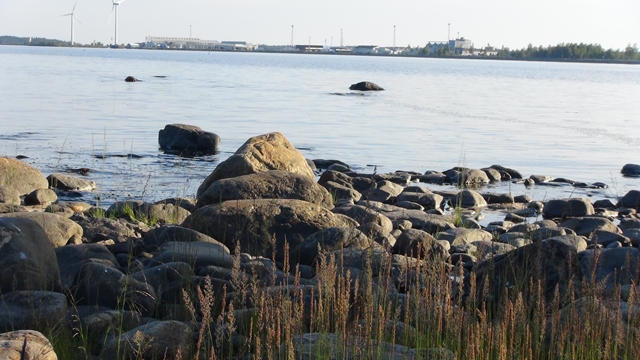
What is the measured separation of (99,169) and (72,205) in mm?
5778

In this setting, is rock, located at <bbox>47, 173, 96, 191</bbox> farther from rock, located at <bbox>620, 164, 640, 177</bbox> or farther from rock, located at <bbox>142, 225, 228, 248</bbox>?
rock, located at <bbox>620, 164, 640, 177</bbox>

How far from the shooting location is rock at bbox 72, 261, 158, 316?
6.45m

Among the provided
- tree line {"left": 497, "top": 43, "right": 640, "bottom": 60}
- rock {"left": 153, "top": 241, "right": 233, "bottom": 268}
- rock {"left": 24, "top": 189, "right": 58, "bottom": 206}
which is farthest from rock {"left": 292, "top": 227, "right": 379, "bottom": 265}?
tree line {"left": 497, "top": 43, "right": 640, "bottom": 60}

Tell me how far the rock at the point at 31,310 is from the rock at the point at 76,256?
141cm

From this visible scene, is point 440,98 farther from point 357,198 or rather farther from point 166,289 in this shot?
point 166,289

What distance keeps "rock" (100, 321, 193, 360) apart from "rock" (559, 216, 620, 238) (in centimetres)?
898

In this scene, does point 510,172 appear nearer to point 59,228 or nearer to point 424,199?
point 424,199

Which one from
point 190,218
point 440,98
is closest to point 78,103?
point 440,98

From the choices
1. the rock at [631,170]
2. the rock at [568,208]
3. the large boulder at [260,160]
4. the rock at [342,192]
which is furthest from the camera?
the rock at [631,170]

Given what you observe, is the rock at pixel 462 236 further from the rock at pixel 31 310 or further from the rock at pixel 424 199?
the rock at pixel 31 310

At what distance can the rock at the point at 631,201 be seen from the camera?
1689 cm

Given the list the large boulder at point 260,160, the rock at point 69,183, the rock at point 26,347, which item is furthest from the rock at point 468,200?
the rock at point 26,347

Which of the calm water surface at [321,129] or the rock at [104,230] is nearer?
the rock at [104,230]

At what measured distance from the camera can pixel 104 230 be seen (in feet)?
33.1
